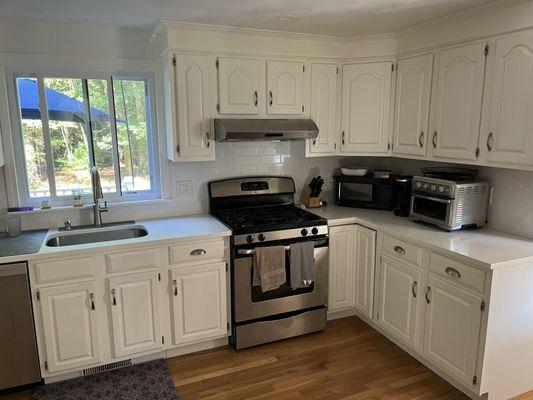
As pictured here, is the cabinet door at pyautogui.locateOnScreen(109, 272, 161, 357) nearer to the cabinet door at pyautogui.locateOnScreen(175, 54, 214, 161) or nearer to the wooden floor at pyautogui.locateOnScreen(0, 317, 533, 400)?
the wooden floor at pyautogui.locateOnScreen(0, 317, 533, 400)

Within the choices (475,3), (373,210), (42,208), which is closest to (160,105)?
(42,208)

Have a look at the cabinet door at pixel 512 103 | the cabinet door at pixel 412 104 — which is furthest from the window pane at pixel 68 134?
the cabinet door at pixel 512 103

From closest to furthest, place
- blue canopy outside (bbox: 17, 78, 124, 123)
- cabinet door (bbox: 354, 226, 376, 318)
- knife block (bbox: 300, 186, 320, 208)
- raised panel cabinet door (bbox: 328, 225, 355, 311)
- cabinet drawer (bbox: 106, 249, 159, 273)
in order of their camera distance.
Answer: cabinet drawer (bbox: 106, 249, 159, 273) < blue canopy outside (bbox: 17, 78, 124, 123) < cabinet door (bbox: 354, 226, 376, 318) < raised panel cabinet door (bbox: 328, 225, 355, 311) < knife block (bbox: 300, 186, 320, 208)

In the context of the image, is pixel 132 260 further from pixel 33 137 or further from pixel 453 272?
pixel 453 272

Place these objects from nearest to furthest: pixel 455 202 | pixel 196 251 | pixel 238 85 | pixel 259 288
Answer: pixel 455 202, pixel 196 251, pixel 259 288, pixel 238 85

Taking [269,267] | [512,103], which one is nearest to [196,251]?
[269,267]

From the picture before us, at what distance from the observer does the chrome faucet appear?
2.97 meters

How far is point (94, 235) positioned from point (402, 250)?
91.2 inches

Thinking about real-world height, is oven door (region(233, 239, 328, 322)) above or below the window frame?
below

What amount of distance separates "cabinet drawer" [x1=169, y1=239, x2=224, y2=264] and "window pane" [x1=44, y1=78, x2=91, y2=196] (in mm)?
1026

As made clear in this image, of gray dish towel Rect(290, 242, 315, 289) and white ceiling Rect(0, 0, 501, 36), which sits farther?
gray dish towel Rect(290, 242, 315, 289)

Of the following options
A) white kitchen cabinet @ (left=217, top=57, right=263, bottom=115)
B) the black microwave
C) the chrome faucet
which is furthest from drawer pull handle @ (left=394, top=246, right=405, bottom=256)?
the chrome faucet

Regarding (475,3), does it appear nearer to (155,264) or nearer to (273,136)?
Answer: (273,136)

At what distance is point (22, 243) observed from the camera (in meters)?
2.60
